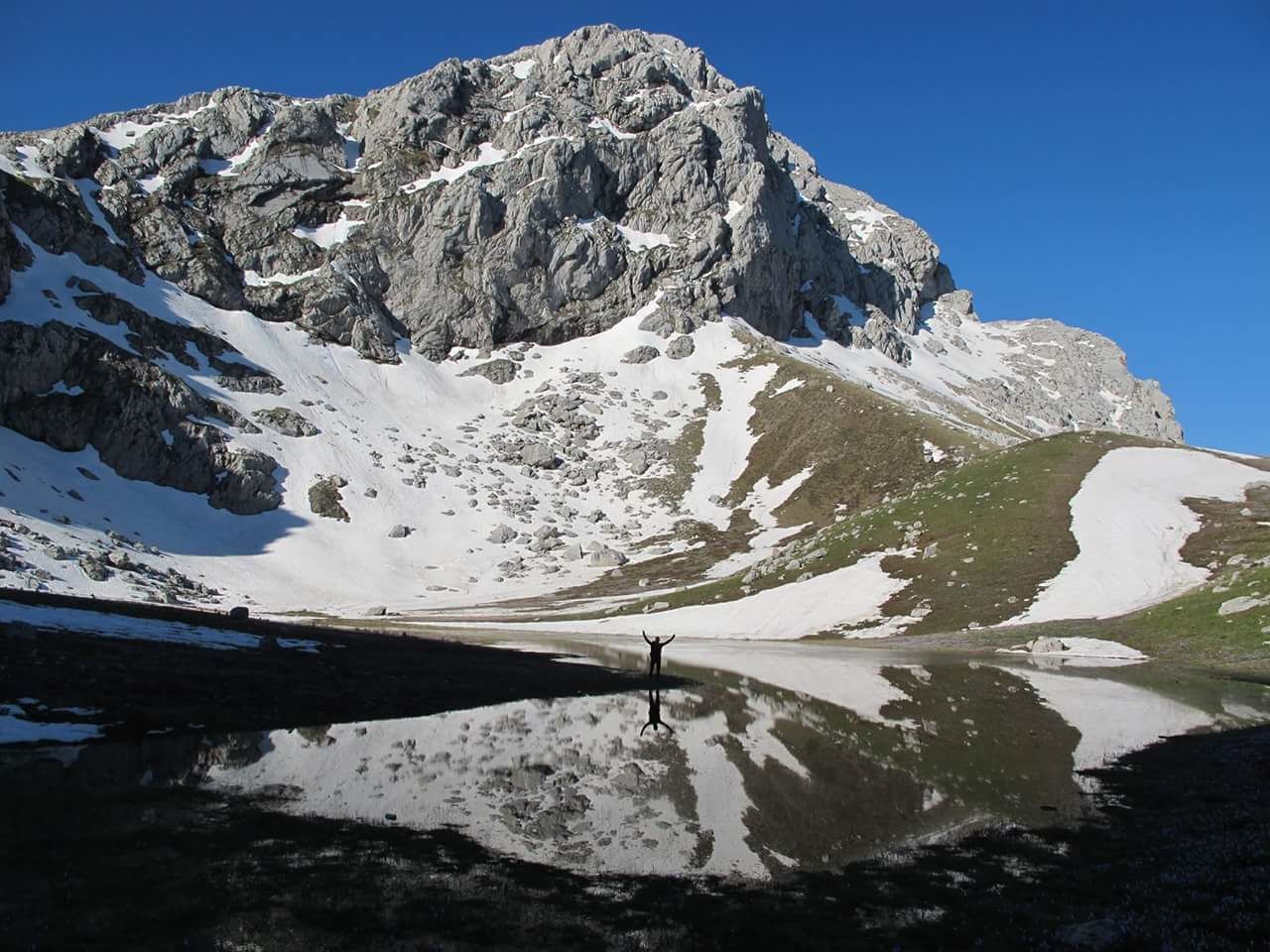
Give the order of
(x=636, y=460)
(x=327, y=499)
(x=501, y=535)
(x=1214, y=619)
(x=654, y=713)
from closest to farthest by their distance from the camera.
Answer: (x=654, y=713) → (x=1214, y=619) → (x=327, y=499) → (x=501, y=535) → (x=636, y=460)

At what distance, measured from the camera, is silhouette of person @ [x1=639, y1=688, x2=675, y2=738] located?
26.4 metres

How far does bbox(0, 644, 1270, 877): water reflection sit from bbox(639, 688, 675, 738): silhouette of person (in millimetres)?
176

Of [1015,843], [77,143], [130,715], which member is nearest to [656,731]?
[1015,843]

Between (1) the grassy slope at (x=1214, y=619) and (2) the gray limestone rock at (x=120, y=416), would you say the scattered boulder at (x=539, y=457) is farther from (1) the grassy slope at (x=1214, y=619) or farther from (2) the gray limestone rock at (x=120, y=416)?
(1) the grassy slope at (x=1214, y=619)

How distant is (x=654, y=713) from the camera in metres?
29.7

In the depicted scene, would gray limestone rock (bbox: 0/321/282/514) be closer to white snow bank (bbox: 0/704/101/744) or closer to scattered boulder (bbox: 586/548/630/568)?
scattered boulder (bbox: 586/548/630/568)

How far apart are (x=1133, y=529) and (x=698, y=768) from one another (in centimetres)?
6294

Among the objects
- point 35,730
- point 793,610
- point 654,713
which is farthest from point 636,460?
point 35,730

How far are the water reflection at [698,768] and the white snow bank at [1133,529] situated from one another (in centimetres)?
2713

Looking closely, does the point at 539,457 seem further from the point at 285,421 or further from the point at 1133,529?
the point at 1133,529

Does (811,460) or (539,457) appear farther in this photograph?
(539,457)

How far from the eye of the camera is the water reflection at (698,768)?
15.0 meters

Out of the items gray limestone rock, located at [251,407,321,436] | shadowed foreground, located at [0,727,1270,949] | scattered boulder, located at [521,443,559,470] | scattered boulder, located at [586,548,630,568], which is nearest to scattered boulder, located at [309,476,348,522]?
gray limestone rock, located at [251,407,321,436]

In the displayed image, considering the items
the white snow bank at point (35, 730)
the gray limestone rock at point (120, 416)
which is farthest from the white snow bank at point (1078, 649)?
the gray limestone rock at point (120, 416)
